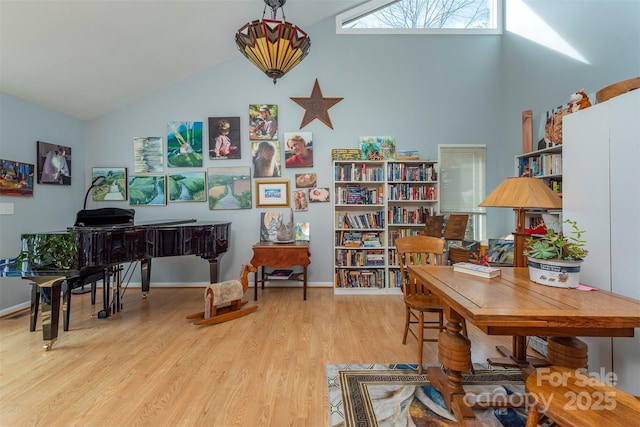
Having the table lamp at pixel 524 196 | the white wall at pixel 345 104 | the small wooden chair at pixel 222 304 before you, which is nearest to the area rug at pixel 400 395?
the table lamp at pixel 524 196

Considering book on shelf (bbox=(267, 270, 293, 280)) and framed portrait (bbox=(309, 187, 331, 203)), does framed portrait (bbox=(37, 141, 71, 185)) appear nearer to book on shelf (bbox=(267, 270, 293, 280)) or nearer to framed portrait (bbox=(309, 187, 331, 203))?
book on shelf (bbox=(267, 270, 293, 280))

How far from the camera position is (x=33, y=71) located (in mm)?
3031

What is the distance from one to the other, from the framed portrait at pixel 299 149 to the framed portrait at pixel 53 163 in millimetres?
3059

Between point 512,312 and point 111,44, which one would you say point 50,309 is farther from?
point 512,312

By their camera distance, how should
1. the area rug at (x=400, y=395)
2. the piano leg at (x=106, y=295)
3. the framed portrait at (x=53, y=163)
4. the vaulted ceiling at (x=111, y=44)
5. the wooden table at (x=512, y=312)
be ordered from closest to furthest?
the wooden table at (x=512, y=312) < the area rug at (x=400, y=395) < the vaulted ceiling at (x=111, y=44) < the piano leg at (x=106, y=295) < the framed portrait at (x=53, y=163)

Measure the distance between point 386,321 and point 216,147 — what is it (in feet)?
11.1

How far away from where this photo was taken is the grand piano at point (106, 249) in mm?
2307

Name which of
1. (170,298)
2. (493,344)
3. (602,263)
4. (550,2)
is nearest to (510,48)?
(550,2)

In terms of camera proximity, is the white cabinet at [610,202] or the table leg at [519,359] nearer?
the white cabinet at [610,202]

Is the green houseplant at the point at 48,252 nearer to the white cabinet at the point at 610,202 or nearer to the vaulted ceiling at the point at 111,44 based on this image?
the vaulted ceiling at the point at 111,44

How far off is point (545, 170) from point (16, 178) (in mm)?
6008

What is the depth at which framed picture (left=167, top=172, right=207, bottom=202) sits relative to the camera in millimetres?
4195

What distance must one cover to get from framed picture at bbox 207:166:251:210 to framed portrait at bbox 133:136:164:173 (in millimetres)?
772

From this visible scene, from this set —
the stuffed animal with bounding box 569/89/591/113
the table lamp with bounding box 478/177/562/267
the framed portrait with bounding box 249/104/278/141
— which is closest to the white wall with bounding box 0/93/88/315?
the framed portrait with bounding box 249/104/278/141
